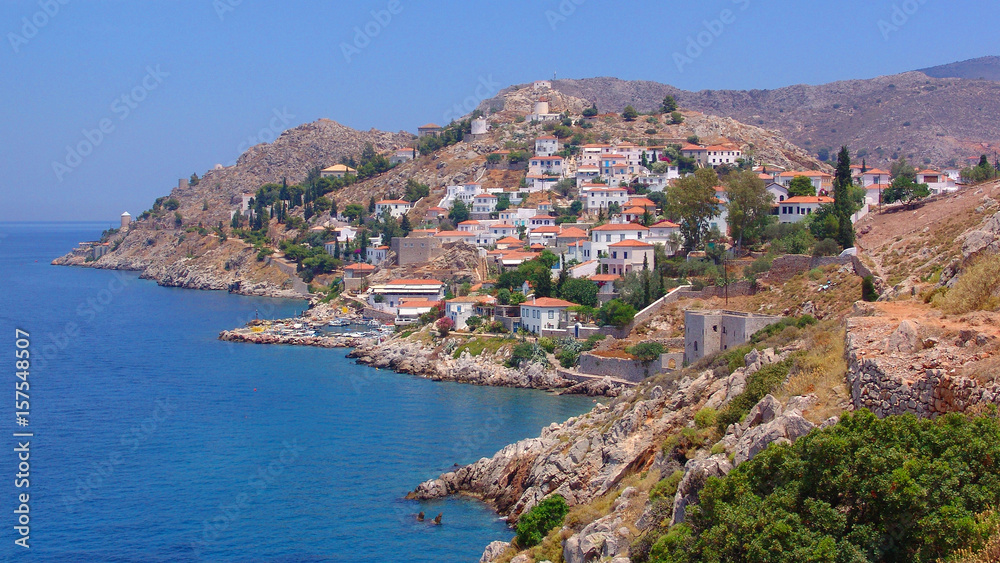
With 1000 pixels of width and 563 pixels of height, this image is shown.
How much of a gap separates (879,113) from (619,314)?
479 feet

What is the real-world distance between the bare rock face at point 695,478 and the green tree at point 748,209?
3102 centimetres

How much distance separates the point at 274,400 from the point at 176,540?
1533 cm

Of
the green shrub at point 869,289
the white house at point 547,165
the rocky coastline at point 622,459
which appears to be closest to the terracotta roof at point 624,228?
the rocky coastline at point 622,459

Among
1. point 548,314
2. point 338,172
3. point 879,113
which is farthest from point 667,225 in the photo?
point 879,113

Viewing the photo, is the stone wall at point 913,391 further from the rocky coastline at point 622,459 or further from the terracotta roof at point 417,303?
the terracotta roof at point 417,303

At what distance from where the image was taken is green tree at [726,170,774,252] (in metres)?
42.0

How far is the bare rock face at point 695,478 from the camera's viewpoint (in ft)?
38.7

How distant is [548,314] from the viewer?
139 feet

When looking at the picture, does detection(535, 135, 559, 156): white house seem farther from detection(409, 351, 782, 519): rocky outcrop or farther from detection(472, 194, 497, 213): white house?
detection(409, 351, 782, 519): rocky outcrop

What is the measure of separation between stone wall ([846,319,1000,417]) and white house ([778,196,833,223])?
116ft

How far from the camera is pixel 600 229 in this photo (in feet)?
167

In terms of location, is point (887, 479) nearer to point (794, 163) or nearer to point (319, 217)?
point (794, 163)

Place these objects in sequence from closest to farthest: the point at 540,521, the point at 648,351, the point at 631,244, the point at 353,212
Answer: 1. the point at 540,521
2. the point at 648,351
3. the point at 631,244
4. the point at 353,212

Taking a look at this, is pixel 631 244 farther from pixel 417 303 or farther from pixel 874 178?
pixel 874 178
